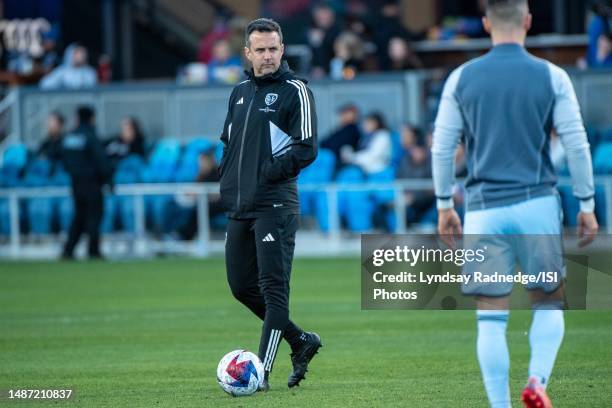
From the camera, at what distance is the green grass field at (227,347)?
9359 millimetres

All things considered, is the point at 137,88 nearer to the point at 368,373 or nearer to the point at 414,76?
the point at 414,76

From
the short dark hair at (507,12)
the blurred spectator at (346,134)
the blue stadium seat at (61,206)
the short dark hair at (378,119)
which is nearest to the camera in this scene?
the short dark hair at (507,12)

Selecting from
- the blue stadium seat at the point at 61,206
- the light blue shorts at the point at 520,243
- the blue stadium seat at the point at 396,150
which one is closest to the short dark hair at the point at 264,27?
the light blue shorts at the point at 520,243

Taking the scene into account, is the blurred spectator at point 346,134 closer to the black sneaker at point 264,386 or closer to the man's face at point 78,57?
the man's face at point 78,57

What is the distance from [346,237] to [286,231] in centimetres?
1367

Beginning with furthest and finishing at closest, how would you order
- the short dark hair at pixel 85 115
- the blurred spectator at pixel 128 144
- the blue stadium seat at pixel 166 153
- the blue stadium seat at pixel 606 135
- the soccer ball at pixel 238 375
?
the blurred spectator at pixel 128 144
the blue stadium seat at pixel 166 153
the short dark hair at pixel 85 115
the blue stadium seat at pixel 606 135
the soccer ball at pixel 238 375

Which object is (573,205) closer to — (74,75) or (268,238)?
(74,75)

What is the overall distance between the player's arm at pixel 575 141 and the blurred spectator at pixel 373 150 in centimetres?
1528

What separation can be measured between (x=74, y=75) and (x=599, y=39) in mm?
9528

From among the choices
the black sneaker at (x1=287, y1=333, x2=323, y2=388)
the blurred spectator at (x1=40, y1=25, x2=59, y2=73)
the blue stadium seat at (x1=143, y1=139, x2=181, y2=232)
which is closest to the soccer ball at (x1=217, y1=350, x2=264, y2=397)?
the black sneaker at (x1=287, y1=333, x2=323, y2=388)

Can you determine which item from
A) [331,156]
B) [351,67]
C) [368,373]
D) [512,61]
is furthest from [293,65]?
[512,61]

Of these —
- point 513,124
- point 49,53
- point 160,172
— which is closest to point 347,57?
point 160,172

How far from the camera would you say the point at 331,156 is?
23328mm

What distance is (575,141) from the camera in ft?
24.4
